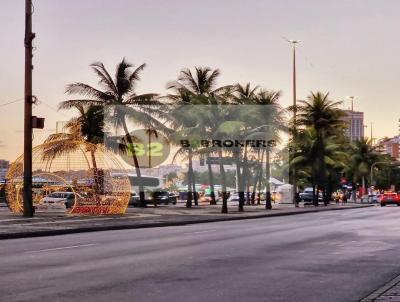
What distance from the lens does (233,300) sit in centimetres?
841

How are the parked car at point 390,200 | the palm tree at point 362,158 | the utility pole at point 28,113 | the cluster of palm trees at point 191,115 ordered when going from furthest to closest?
the palm tree at point 362,158
the parked car at point 390,200
the cluster of palm trees at point 191,115
the utility pole at point 28,113

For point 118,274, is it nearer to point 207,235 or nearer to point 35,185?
point 207,235

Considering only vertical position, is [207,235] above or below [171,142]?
below

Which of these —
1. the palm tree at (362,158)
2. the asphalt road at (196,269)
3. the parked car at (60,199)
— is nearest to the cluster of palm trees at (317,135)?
the parked car at (60,199)

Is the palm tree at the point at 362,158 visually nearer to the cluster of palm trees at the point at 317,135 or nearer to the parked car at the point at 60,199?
the cluster of palm trees at the point at 317,135

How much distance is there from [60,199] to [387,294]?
40755 millimetres

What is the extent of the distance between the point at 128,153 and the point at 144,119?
4437 millimetres

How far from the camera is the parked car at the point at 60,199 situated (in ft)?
151

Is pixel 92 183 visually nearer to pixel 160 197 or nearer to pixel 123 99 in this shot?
pixel 123 99

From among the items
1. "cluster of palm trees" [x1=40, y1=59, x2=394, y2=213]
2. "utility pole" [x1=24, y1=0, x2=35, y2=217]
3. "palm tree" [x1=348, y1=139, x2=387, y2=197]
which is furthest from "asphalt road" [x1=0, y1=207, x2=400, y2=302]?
"palm tree" [x1=348, y1=139, x2=387, y2=197]

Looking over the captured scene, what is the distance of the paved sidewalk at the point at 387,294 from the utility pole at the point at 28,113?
21825 millimetres

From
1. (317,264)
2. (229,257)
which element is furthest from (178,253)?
(317,264)

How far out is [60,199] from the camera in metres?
47.7

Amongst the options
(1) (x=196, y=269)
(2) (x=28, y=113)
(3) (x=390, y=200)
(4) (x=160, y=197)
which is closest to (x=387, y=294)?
(1) (x=196, y=269)
